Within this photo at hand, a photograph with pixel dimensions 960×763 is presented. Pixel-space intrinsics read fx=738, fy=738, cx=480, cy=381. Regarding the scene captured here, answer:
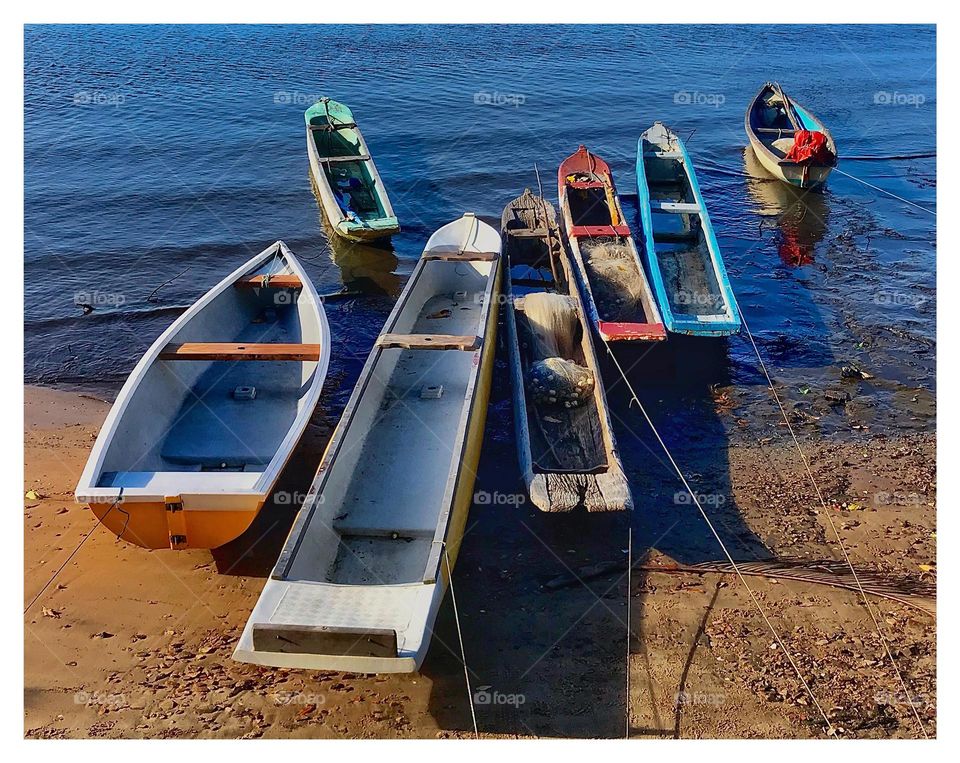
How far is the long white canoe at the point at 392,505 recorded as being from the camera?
4898mm

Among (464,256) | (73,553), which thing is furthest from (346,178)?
(73,553)

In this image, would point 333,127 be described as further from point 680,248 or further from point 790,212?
point 790,212

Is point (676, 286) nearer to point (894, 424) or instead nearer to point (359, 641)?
point (894, 424)

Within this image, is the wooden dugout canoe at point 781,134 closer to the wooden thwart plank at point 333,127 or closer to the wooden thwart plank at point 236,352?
the wooden thwart plank at point 333,127

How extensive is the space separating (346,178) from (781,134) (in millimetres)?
10681

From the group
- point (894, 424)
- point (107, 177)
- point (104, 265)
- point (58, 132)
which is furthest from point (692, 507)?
point (58, 132)

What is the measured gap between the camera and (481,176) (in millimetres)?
17906

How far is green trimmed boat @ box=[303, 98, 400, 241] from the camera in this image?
1323cm

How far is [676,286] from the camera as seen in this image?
1152 cm

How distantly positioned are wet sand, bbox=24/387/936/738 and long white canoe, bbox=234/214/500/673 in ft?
2.39

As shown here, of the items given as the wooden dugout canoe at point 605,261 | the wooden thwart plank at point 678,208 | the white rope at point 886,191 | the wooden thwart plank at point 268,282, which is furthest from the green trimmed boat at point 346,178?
the white rope at point 886,191

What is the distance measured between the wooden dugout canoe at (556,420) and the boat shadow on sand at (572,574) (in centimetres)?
57

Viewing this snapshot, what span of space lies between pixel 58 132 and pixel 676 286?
56.9 ft

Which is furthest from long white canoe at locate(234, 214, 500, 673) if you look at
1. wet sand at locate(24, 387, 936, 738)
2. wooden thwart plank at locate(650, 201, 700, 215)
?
wooden thwart plank at locate(650, 201, 700, 215)
